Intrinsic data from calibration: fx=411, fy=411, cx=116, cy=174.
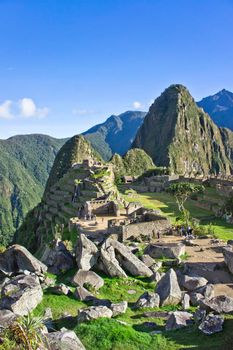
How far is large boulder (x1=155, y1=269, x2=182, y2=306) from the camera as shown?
53.7 feet

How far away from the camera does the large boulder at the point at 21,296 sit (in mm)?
14094

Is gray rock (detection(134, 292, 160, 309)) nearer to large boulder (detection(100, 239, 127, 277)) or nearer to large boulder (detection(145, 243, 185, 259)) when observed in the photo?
large boulder (detection(100, 239, 127, 277))

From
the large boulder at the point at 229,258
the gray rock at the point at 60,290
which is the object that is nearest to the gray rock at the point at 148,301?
the gray rock at the point at 60,290

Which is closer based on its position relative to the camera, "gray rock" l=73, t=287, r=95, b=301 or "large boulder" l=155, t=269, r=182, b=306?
"gray rock" l=73, t=287, r=95, b=301

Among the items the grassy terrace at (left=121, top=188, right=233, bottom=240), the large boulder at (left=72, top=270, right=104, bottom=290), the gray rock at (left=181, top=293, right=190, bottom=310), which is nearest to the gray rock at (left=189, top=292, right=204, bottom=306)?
the gray rock at (left=181, top=293, right=190, bottom=310)

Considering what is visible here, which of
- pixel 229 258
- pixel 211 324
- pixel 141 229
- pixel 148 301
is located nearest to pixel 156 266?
pixel 229 258

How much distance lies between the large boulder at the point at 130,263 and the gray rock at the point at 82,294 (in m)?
4.06

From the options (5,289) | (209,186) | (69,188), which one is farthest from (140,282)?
(209,186)

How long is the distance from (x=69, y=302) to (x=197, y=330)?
17.8 ft

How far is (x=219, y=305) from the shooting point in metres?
14.9

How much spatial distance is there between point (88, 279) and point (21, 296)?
4085 millimetres

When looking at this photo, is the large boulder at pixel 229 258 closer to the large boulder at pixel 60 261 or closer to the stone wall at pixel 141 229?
the large boulder at pixel 60 261

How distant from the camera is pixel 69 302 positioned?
1594 centimetres

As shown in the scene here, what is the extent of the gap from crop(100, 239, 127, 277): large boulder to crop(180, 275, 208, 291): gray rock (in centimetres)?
275
